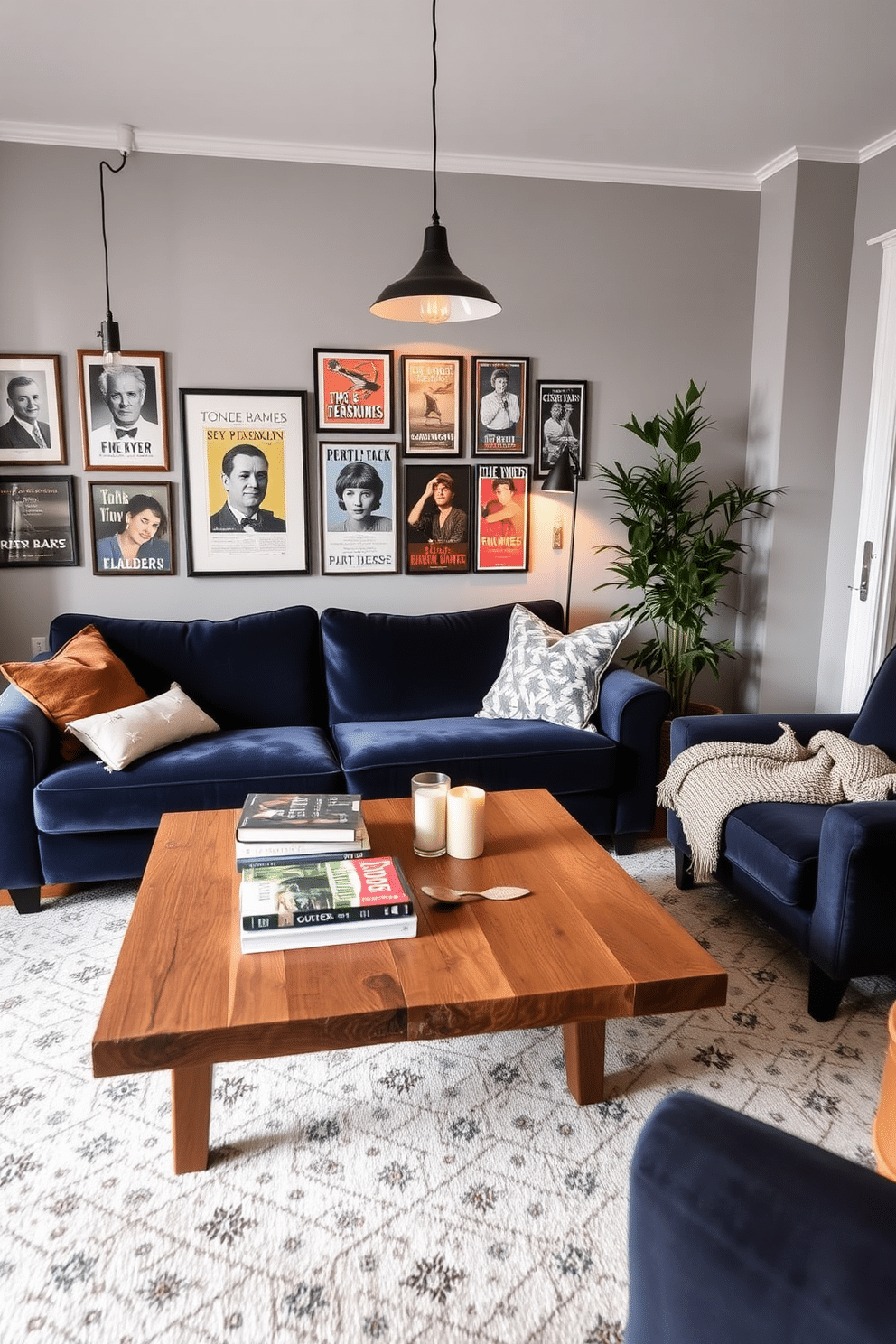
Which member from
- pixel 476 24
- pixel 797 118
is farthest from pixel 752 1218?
pixel 797 118

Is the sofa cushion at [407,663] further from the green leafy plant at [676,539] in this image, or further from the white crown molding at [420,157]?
the white crown molding at [420,157]

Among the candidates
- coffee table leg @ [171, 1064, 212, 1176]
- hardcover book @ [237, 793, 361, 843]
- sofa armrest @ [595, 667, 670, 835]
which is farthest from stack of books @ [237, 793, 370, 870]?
sofa armrest @ [595, 667, 670, 835]

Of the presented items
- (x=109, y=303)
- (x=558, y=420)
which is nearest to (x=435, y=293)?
(x=558, y=420)

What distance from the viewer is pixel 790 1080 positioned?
6.55 feet

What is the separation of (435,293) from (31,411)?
2122 mm

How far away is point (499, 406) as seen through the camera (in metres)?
3.89

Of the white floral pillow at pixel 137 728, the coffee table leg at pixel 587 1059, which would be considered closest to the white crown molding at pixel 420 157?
the white floral pillow at pixel 137 728

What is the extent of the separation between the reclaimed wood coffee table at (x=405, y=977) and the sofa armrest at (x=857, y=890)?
541 mm

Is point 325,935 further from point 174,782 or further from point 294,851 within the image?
point 174,782

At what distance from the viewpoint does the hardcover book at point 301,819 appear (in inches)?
76.2

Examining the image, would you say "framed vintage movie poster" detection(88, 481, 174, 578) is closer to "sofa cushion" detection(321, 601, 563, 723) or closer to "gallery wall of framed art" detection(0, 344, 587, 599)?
"gallery wall of framed art" detection(0, 344, 587, 599)

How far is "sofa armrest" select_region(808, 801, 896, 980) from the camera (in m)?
2.07

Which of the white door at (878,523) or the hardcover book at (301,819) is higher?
the white door at (878,523)

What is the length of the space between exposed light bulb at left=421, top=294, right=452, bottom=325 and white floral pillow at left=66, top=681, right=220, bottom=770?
5.05 feet
